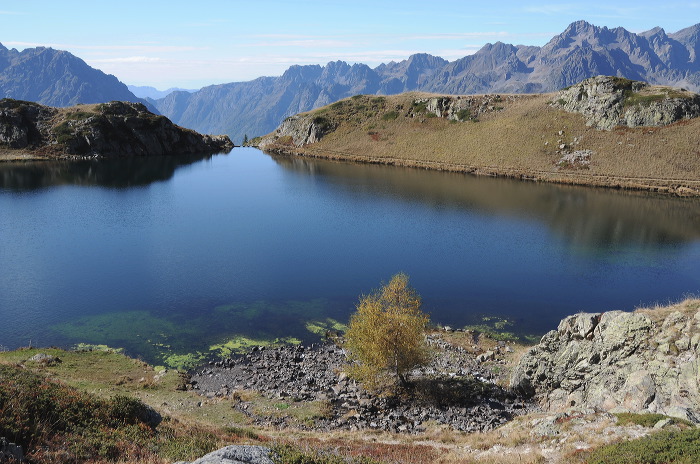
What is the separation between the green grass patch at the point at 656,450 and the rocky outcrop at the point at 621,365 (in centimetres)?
430

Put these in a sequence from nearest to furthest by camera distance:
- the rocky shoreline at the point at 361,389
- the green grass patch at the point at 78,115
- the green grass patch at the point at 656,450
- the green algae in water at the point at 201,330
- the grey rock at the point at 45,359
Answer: the green grass patch at the point at 656,450 → the rocky shoreline at the point at 361,389 → the grey rock at the point at 45,359 → the green algae in water at the point at 201,330 → the green grass patch at the point at 78,115

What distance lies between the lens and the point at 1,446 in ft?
52.0

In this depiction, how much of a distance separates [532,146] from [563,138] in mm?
10606

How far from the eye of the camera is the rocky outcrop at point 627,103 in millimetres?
144875

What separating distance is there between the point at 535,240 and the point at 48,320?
75347 mm

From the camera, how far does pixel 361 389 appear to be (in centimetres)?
3966

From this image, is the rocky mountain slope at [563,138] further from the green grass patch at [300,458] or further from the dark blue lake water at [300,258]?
the green grass patch at [300,458]

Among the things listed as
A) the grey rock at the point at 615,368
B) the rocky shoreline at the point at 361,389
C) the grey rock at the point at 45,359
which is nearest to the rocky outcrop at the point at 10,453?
the rocky shoreline at the point at 361,389

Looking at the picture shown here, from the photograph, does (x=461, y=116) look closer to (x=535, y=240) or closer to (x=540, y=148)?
(x=540, y=148)

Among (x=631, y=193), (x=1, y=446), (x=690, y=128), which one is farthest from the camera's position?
(x=690, y=128)

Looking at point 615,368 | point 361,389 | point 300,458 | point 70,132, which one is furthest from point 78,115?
point 615,368

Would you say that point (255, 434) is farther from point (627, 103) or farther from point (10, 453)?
point (627, 103)

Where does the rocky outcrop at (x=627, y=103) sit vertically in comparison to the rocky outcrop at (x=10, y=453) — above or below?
above

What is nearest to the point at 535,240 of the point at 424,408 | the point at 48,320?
the point at 424,408
